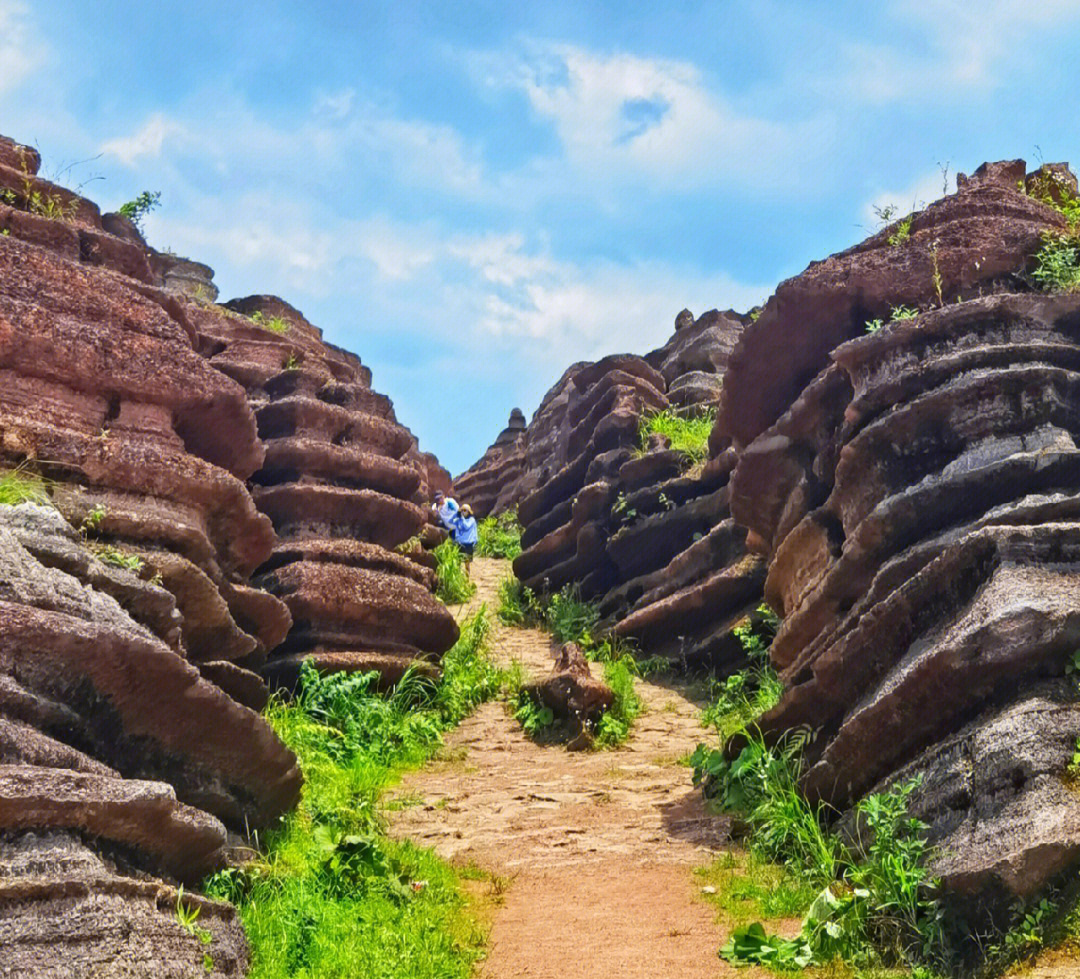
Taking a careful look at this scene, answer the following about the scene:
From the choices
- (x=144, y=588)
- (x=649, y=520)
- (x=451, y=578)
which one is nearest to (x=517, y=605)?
(x=451, y=578)

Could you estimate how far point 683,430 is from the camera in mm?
14914

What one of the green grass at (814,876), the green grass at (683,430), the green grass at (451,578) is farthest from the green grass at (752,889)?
the green grass at (451,578)

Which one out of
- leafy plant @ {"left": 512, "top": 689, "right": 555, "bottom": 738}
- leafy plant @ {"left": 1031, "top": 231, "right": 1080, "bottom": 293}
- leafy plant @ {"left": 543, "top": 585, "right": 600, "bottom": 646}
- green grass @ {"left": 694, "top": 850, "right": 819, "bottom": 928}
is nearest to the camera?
green grass @ {"left": 694, "top": 850, "right": 819, "bottom": 928}

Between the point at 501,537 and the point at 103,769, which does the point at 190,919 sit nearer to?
the point at 103,769

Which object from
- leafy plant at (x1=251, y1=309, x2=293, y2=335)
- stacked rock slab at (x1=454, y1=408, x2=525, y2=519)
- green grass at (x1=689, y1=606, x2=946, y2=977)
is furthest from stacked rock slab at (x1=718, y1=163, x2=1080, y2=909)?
stacked rock slab at (x1=454, y1=408, x2=525, y2=519)

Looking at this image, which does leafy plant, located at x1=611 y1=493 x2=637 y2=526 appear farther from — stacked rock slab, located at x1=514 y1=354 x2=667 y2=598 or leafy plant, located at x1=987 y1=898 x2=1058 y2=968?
leafy plant, located at x1=987 y1=898 x2=1058 y2=968

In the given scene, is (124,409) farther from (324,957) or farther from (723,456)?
(723,456)

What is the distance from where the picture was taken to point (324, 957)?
4.12 metres

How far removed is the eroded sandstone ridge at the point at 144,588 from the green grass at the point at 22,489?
0.08 m

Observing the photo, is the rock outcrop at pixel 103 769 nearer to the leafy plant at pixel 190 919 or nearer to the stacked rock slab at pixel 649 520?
the leafy plant at pixel 190 919

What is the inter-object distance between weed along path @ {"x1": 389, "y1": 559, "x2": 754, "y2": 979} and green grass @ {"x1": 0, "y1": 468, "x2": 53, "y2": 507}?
8.51 ft

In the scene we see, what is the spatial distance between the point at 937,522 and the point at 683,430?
31.3 ft

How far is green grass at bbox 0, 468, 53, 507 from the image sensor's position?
199 inches

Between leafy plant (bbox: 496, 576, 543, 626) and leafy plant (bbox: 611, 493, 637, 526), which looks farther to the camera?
leafy plant (bbox: 496, 576, 543, 626)
